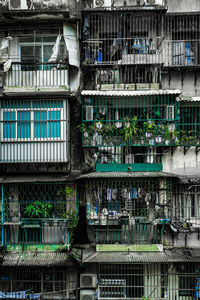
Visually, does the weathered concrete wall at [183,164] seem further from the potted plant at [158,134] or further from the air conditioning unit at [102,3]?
the air conditioning unit at [102,3]

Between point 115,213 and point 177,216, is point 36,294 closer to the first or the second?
point 115,213

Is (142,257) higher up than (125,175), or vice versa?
(125,175)

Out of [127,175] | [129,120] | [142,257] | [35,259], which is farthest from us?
[129,120]

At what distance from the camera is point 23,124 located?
1027cm

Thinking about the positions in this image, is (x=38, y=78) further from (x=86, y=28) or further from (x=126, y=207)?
(x=126, y=207)

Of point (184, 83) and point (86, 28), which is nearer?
point (86, 28)

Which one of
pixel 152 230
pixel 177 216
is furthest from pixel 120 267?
pixel 177 216

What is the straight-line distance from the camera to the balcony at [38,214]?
10.2 m

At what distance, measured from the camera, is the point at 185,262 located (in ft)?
32.6

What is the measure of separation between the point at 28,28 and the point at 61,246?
28.0ft

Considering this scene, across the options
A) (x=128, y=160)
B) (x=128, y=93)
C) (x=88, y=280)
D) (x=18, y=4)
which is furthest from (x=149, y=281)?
(x=18, y=4)

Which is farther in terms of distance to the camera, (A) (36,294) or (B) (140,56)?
(B) (140,56)

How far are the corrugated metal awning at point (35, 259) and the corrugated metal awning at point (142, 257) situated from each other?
0.87 m

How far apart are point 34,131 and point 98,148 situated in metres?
2.51
